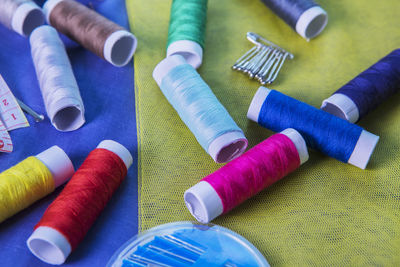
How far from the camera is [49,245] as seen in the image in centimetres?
135

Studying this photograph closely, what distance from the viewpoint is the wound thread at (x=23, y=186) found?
1390 millimetres

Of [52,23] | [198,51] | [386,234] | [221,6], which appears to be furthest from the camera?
[221,6]

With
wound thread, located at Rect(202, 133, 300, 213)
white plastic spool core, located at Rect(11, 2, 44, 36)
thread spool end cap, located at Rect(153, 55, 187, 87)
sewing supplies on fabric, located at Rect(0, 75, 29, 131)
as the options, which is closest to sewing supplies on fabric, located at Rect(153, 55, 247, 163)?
thread spool end cap, located at Rect(153, 55, 187, 87)

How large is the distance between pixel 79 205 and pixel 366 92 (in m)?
1.12

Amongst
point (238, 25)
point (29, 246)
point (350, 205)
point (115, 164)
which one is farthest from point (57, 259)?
point (238, 25)

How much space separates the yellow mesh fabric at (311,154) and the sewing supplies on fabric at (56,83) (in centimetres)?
26

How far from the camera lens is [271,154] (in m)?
1.49

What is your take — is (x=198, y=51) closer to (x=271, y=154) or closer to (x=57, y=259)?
(x=271, y=154)

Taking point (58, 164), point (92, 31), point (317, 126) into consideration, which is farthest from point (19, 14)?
point (317, 126)

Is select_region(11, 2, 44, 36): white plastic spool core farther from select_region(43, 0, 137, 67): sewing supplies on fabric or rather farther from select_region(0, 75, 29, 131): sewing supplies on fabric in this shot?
select_region(0, 75, 29, 131): sewing supplies on fabric

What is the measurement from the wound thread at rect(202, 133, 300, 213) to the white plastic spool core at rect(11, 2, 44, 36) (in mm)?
1195

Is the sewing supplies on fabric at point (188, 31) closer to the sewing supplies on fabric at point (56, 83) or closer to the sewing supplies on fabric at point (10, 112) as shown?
the sewing supplies on fabric at point (56, 83)

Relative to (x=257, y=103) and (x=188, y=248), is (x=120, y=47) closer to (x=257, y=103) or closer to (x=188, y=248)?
(x=257, y=103)

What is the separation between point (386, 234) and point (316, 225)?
224 mm
